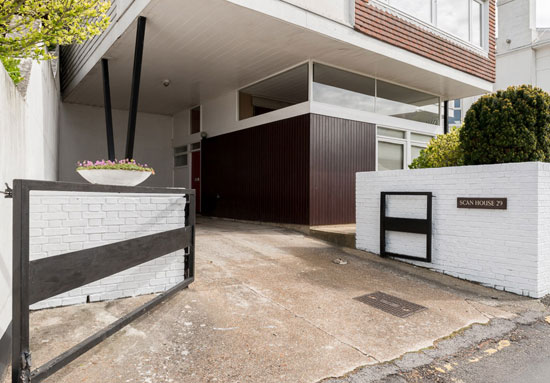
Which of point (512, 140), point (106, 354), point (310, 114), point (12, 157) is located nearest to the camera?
point (106, 354)

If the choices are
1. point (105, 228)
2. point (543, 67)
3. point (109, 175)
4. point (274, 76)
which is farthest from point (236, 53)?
point (543, 67)

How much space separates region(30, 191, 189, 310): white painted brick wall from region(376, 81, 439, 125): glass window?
7278 mm

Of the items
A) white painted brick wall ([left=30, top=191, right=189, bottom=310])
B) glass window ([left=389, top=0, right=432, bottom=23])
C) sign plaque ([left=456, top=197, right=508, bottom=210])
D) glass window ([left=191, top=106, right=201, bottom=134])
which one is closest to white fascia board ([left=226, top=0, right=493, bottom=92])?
glass window ([left=389, top=0, right=432, bottom=23])

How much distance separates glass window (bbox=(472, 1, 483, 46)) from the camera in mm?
10129

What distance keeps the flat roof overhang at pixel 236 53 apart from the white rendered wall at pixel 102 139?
3.05ft

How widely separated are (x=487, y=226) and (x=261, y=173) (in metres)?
5.74

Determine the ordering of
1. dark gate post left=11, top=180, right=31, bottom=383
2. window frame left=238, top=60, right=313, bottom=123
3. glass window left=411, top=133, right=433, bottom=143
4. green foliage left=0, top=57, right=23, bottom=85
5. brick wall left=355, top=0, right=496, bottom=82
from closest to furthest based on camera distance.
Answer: dark gate post left=11, top=180, right=31, bottom=383 < green foliage left=0, top=57, right=23, bottom=85 < brick wall left=355, top=0, right=496, bottom=82 < window frame left=238, top=60, right=313, bottom=123 < glass window left=411, top=133, right=433, bottom=143

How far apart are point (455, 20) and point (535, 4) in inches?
454

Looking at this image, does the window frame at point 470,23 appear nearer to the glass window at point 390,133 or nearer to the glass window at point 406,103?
the glass window at point 406,103

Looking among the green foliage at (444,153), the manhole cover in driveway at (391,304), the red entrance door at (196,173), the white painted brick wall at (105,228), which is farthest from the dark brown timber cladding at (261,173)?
the white painted brick wall at (105,228)

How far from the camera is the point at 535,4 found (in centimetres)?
1703

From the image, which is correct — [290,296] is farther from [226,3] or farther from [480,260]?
[226,3]

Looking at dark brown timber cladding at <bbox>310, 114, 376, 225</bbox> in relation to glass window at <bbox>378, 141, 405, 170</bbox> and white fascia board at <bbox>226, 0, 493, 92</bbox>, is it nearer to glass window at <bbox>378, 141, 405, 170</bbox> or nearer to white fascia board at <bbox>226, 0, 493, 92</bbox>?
glass window at <bbox>378, 141, 405, 170</bbox>

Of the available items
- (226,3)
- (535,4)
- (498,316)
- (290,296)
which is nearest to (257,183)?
(226,3)
